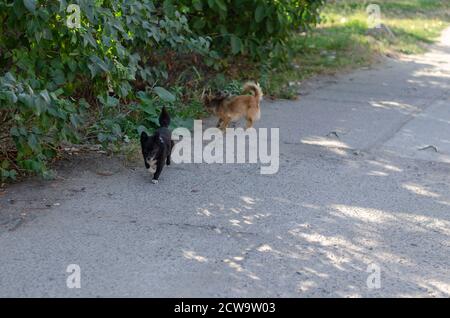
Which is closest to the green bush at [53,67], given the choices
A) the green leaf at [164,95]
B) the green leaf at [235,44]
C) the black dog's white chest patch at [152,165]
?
the black dog's white chest patch at [152,165]

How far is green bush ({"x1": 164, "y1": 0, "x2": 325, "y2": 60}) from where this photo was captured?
971 centimetres

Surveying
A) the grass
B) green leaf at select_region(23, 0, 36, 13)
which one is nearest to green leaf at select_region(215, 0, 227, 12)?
the grass

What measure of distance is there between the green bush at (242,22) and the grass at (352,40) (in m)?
0.56

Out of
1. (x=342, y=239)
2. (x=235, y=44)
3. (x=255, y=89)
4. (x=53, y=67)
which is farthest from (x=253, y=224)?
(x=235, y=44)

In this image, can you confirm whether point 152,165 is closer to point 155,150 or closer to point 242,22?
point 155,150

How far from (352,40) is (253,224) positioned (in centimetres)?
881

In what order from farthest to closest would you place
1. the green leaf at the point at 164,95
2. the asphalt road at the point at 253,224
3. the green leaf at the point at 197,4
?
the green leaf at the point at 197,4, the green leaf at the point at 164,95, the asphalt road at the point at 253,224

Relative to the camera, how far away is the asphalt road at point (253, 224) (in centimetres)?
501

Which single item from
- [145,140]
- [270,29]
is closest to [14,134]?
[145,140]

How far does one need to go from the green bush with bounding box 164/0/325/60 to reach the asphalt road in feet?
5.21

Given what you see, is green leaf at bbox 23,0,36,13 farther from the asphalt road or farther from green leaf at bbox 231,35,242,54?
green leaf at bbox 231,35,242,54

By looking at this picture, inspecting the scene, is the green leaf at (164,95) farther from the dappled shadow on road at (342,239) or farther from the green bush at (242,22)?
the dappled shadow on road at (342,239)

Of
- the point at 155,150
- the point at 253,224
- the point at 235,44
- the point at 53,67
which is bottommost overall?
the point at 253,224

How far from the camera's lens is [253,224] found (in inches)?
238
